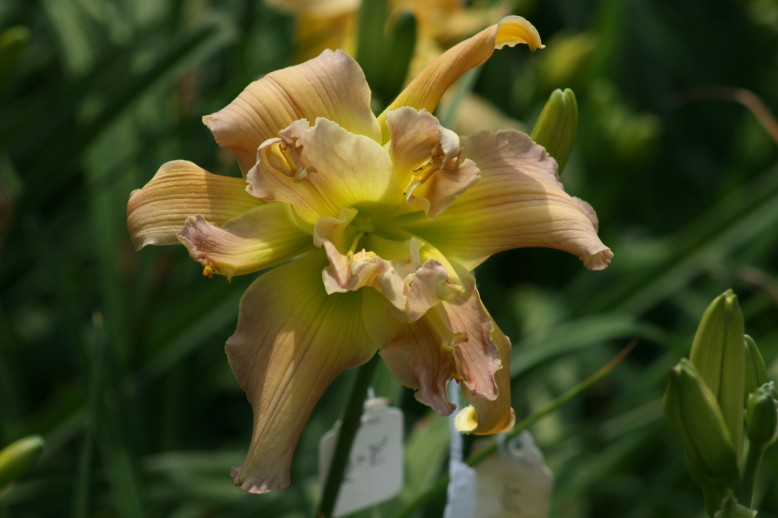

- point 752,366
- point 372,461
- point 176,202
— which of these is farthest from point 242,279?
point 752,366

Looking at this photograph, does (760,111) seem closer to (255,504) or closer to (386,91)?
(386,91)

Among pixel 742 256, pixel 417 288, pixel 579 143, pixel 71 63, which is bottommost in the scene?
pixel 742 256

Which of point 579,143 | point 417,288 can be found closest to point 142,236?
point 417,288

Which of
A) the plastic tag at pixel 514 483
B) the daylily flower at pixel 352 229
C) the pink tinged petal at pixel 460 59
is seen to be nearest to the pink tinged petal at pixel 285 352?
the daylily flower at pixel 352 229

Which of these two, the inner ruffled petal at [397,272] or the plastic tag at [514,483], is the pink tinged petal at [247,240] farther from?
the plastic tag at [514,483]

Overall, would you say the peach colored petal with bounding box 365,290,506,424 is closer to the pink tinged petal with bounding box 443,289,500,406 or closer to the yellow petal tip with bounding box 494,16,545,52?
the pink tinged petal with bounding box 443,289,500,406

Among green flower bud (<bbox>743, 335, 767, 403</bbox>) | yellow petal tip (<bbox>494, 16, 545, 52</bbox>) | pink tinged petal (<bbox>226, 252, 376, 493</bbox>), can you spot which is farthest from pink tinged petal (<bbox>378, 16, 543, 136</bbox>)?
green flower bud (<bbox>743, 335, 767, 403</bbox>)
